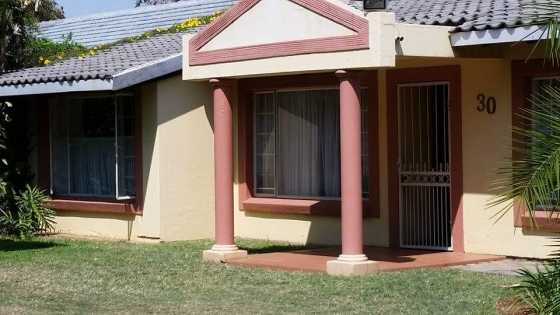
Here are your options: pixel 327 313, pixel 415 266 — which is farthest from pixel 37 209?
pixel 327 313

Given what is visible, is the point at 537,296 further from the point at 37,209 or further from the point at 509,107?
the point at 37,209

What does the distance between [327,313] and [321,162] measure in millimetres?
6434

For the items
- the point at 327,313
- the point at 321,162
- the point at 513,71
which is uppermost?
the point at 513,71

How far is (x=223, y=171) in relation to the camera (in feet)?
46.4

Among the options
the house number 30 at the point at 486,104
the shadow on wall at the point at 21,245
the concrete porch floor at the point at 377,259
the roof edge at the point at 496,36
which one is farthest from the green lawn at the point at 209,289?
the roof edge at the point at 496,36

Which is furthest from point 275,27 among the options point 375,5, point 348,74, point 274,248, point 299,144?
point 274,248

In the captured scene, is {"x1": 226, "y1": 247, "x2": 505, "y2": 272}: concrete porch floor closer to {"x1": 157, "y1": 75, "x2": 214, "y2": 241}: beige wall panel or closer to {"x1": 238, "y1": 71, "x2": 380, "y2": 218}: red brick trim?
{"x1": 238, "y1": 71, "x2": 380, "y2": 218}: red brick trim

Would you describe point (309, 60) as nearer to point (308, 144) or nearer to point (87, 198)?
point (308, 144)

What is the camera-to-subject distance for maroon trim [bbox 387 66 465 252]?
14.1m

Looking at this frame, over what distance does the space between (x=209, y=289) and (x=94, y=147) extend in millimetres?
7095

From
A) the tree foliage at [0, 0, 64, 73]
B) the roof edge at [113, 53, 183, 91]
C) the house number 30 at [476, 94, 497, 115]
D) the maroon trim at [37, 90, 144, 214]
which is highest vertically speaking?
the tree foliage at [0, 0, 64, 73]

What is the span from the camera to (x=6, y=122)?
18297 mm

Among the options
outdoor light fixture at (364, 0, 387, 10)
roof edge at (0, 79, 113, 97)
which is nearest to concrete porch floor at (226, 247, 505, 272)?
outdoor light fixture at (364, 0, 387, 10)

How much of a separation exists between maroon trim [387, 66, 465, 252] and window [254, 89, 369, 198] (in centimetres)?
56
